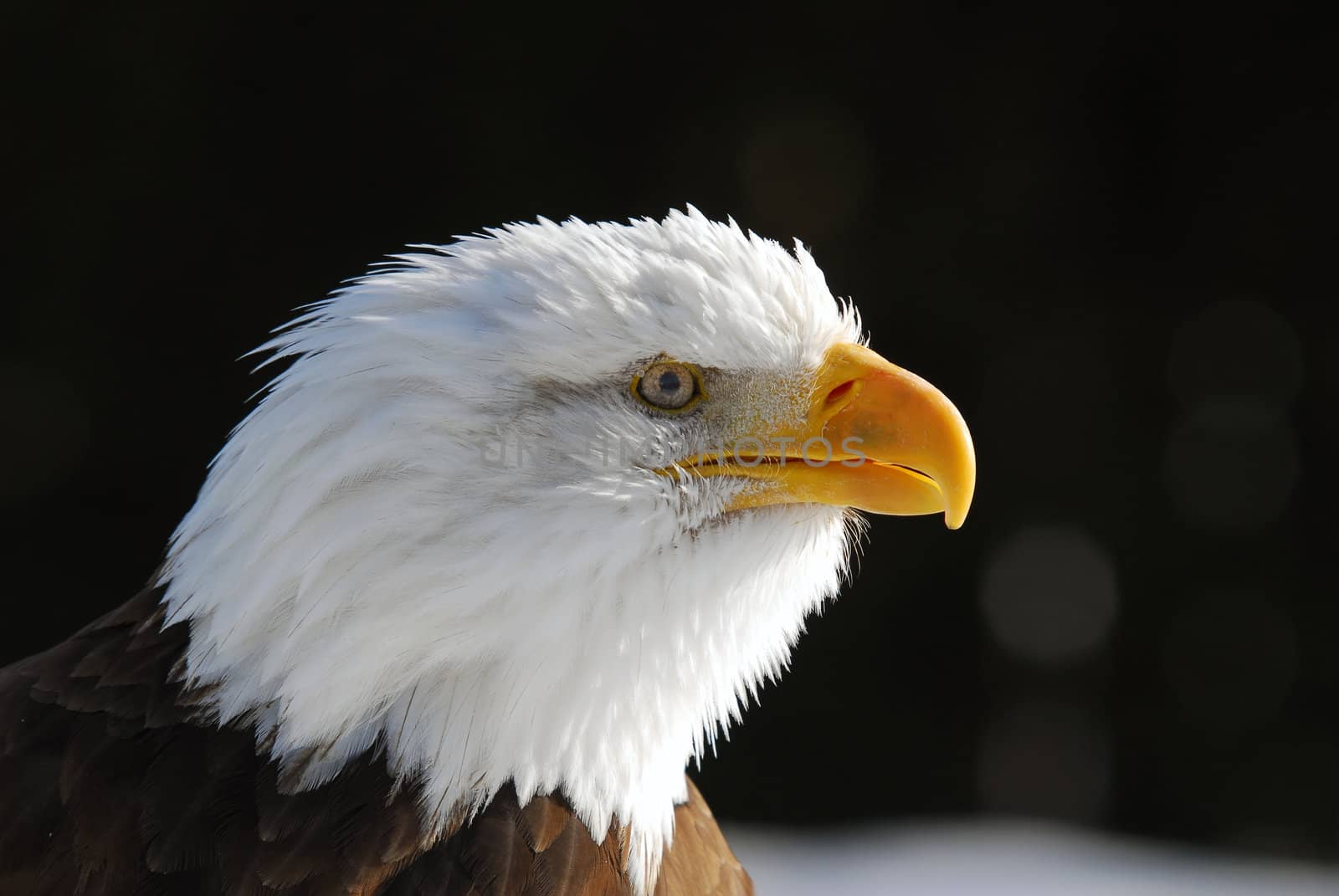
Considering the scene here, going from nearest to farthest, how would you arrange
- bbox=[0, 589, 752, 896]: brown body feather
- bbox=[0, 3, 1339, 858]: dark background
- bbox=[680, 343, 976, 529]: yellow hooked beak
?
bbox=[0, 589, 752, 896]: brown body feather
bbox=[680, 343, 976, 529]: yellow hooked beak
bbox=[0, 3, 1339, 858]: dark background

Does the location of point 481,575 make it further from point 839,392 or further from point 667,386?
point 839,392

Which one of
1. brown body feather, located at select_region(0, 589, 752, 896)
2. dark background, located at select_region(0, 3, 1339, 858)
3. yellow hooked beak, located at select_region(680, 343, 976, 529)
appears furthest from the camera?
dark background, located at select_region(0, 3, 1339, 858)

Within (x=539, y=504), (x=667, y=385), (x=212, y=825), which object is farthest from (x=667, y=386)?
(x=212, y=825)

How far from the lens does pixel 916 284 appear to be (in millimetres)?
4629

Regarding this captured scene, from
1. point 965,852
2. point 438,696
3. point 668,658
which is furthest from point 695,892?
point 965,852

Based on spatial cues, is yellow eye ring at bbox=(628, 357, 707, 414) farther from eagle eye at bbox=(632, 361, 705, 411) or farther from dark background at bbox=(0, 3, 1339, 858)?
dark background at bbox=(0, 3, 1339, 858)

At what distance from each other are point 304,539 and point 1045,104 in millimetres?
3994

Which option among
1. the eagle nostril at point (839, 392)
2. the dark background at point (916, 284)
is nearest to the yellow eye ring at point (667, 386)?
the eagle nostril at point (839, 392)

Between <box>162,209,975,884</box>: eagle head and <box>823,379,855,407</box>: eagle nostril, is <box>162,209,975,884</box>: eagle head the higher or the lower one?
the lower one

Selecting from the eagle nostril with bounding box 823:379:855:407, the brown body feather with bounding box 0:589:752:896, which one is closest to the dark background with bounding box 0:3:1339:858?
the eagle nostril with bounding box 823:379:855:407

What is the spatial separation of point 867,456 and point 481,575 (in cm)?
54
